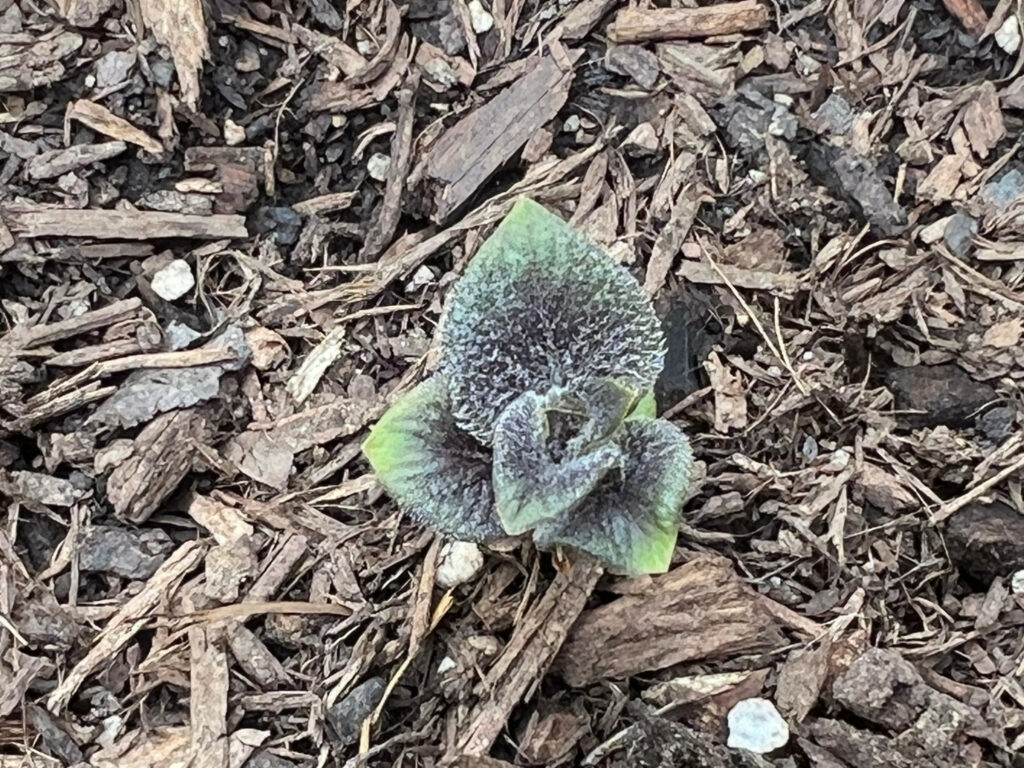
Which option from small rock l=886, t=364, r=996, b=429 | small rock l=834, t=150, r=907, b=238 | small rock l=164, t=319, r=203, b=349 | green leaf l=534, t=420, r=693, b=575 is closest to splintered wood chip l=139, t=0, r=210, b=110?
small rock l=164, t=319, r=203, b=349

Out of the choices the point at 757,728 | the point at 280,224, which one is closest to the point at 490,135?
the point at 280,224

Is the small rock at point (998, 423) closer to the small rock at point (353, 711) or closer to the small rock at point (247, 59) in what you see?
the small rock at point (353, 711)

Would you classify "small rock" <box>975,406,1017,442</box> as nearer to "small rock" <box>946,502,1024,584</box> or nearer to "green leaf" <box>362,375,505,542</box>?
"small rock" <box>946,502,1024,584</box>

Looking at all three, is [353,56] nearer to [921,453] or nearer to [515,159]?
[515,159]

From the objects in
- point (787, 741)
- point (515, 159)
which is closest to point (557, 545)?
point (787, 741)

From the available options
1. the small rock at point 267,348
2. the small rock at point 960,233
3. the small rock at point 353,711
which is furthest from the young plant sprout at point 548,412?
the small rock at point 960,233

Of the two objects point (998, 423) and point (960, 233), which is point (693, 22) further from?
point (998, 423)
